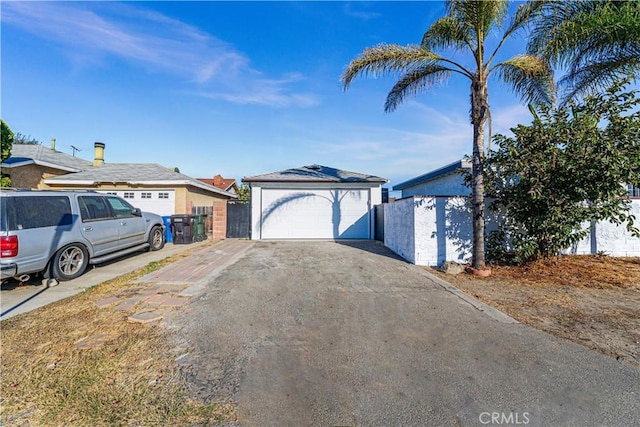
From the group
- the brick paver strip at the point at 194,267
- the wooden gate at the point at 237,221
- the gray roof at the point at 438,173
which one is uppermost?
the gray roof at the point at 438,173

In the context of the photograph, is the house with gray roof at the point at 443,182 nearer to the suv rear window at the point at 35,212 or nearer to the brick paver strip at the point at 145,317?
the brick paver strip at the point at 145,317

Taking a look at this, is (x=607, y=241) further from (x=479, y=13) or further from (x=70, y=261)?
(x=70, y=261)

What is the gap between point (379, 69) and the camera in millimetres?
6820

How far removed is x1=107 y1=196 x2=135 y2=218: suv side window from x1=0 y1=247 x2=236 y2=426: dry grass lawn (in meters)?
3.97

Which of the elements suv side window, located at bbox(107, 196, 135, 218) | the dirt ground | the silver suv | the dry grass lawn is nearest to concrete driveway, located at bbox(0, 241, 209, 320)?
the silver suv

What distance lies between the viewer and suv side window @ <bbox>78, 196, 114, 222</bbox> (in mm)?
6245

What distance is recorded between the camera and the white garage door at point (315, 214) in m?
12.5

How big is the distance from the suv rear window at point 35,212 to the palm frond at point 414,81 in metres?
8.43

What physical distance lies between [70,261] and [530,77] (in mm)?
11386

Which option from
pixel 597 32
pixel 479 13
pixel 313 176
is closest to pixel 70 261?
pixel 313 176

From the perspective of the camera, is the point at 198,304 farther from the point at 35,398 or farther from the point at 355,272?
the point at 355,272

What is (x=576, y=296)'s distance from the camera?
192 inches

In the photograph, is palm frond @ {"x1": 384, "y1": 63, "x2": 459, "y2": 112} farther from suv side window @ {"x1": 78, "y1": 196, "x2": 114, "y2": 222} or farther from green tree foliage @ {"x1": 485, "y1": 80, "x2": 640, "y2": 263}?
suv side window @ {"x1": 78, "y1": 196, "x2": 114, "y2": 222}

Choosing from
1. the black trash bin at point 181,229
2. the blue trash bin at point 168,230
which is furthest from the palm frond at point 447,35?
the blue trash bin at point 168,230
